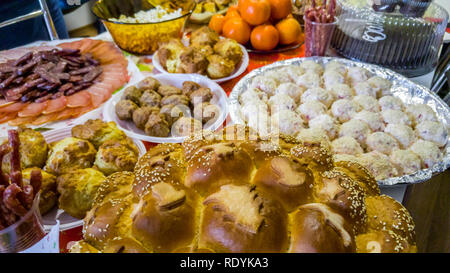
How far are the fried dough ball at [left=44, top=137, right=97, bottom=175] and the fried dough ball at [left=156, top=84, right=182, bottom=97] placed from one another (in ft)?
1.92

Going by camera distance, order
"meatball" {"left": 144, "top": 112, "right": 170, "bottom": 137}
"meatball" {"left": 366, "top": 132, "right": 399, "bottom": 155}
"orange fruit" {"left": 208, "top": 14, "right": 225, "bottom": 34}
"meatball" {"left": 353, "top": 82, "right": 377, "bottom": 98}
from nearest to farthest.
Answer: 1. "meatball" {"left": 366, "top": 132, "right": 399, "bottom": 155}
2. "meatball" {"left": 144, "top": 112, "right": 170, "bottom": 137}
3. "meatball" {"left": 353, "top": 82, "right": 377, "bottom": 98}
4. "orange fruit" {"left": 208, "top": 14, "right": 225, "bottom": 34}

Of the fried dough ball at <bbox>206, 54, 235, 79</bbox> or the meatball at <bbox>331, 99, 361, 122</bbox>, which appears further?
the fried dough ball at <bbox>206, 54, 235, 79</bbox>

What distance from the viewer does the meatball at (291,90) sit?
1683mm

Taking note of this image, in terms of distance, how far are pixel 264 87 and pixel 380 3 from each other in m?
1.01

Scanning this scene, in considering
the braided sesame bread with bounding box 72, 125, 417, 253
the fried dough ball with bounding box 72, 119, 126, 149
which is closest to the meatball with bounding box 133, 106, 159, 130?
the fried dough ball with bounding box 72, 119, 126, 149

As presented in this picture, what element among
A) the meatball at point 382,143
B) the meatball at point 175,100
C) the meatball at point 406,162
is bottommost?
the meatball at point 406,162

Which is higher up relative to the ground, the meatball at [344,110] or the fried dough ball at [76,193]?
the fried dough ball at [76,193]

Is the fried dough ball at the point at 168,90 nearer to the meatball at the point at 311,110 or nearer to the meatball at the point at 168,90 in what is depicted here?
the meatball at the point at 168,90

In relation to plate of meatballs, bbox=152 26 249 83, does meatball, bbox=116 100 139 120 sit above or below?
below

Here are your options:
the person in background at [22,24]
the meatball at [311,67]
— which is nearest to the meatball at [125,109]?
the meatball at [311,67]

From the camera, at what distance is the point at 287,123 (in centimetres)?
145

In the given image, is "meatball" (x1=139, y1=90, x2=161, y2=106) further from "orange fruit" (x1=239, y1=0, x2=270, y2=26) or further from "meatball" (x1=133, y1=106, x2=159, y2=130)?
"orange fruit" (x1=239, y1=0, x2=270, y2=26)

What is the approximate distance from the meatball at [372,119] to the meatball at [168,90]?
3.01 ft

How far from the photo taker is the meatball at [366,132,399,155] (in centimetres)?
138
